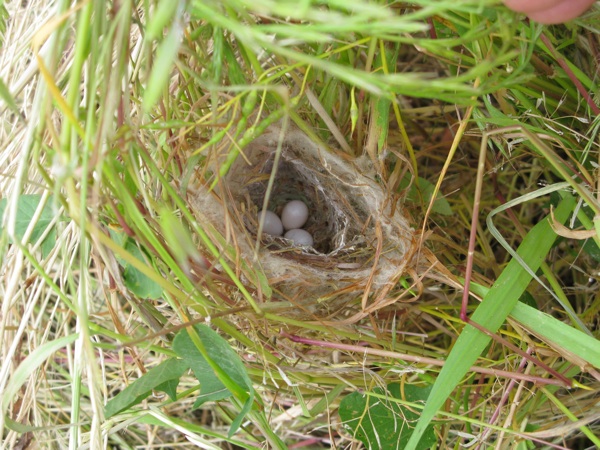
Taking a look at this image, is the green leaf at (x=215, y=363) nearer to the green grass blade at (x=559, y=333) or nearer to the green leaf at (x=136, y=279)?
the green leaf at (x=136, y=279)

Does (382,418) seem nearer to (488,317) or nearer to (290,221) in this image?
(488,317)

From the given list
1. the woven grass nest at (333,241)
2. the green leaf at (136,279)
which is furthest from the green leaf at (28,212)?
the woven grass nest at (333,241)

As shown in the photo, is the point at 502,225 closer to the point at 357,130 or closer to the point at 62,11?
the point at 357,130

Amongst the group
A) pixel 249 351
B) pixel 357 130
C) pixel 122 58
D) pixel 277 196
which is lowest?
pixel 249 351

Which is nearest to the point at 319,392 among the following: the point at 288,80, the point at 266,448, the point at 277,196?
the point at 266,448

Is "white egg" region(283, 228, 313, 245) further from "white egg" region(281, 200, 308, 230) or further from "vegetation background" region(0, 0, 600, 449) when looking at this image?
"vegetation background" region(0, 0, 600, 449)
